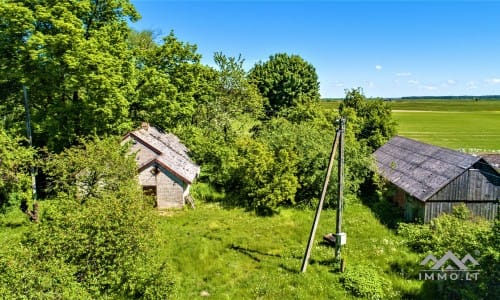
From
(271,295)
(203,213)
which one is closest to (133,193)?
(271,295)

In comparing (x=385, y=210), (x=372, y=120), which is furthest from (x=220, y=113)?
(x=385, y=210)

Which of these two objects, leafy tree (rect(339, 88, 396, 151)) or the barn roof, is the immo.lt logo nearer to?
the barn roof

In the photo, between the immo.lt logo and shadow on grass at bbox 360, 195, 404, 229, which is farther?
shadow on grass at bbox 360, 195, 404, 229

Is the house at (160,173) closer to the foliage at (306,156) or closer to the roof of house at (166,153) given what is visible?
the roof of house at (166,153)

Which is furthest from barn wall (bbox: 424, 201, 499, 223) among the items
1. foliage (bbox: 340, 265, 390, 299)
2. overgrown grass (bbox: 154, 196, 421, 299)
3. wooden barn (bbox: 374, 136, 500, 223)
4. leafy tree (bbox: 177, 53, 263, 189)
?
leafy tree (bbox: 177, 53, 263, 189)

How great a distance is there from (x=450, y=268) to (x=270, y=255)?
732 cm

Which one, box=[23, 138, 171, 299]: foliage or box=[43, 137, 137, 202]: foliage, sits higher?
box=[43, 137, 137, 202]: foliage

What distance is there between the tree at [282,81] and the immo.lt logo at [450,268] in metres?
32.3

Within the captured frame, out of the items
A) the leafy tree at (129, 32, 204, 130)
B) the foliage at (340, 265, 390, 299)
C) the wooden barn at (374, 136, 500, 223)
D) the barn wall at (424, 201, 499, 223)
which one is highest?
the leafy tree at (129, 32, 204, 130)

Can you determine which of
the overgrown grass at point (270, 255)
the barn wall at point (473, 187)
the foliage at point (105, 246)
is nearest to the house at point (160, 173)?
the overgrown grass at point (270, 255)

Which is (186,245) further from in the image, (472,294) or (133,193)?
(472,294)

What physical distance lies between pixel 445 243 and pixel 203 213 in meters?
13.5

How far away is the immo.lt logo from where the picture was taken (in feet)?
33.1

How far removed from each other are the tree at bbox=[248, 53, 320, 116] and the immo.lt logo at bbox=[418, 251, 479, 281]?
3228 centimetres
